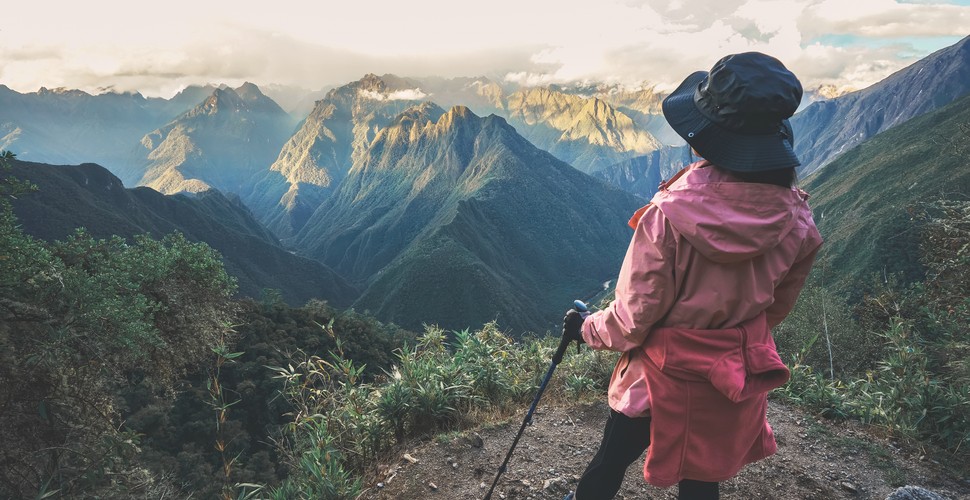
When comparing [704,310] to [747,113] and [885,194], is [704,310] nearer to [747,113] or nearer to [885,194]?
[747,113]

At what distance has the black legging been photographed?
225cm

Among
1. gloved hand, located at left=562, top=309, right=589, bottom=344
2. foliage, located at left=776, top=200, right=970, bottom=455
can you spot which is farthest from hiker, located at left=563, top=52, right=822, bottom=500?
foliage, located at left=776, top=200, right=970, bottom=455

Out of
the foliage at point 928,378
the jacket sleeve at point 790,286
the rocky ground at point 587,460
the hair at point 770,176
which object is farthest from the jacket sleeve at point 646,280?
the foliage at point 928,378

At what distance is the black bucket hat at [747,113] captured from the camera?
181 cm

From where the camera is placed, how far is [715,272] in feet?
6.15

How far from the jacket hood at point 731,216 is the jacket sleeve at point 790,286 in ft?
1.20

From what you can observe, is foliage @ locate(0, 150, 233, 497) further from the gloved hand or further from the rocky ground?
the gloved hand

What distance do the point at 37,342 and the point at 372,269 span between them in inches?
5777

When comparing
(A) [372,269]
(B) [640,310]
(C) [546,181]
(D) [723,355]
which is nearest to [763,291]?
(D) [723,355]

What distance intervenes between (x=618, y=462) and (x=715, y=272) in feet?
3.69

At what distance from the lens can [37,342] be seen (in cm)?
576

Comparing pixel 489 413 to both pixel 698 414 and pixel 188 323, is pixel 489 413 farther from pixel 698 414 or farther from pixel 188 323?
pixel 188 323

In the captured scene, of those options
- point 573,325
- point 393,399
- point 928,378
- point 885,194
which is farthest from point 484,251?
point 573,325

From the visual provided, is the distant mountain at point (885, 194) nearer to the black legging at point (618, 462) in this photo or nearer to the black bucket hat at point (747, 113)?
the black legging at point (618, 462)
